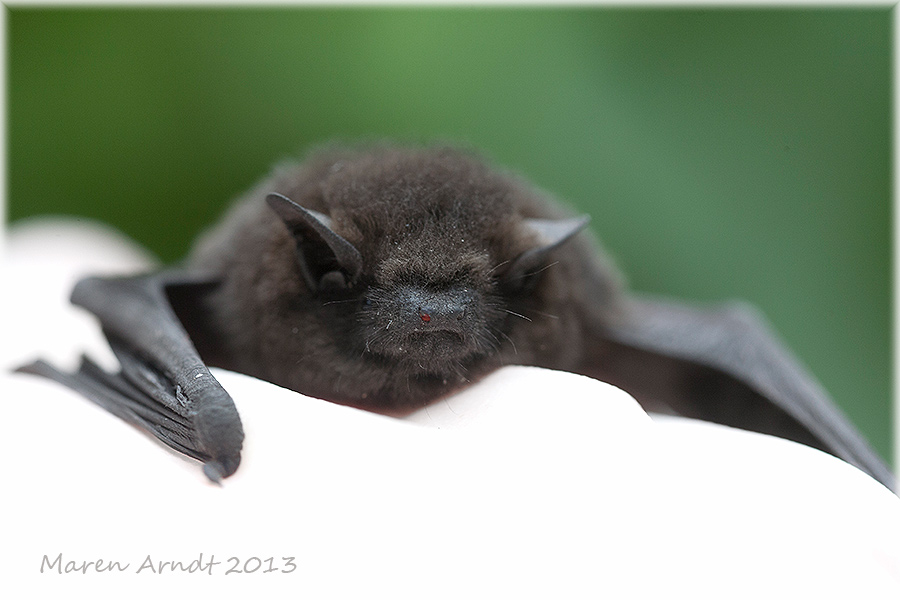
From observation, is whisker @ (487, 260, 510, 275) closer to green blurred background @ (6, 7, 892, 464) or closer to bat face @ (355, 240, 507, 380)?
bat face @ (355, 240, 507, 380)

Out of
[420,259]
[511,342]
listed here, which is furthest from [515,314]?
[420,259]

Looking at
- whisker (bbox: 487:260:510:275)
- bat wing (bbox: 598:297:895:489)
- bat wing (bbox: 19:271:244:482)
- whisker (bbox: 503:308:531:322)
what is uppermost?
whisker (bbox: 487:260:510:275)

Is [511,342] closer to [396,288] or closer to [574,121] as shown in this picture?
[396,288]

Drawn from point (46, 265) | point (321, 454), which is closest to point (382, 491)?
point (321, 454)

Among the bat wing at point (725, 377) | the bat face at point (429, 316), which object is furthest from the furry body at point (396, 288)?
the bat wing at point (725, 377)

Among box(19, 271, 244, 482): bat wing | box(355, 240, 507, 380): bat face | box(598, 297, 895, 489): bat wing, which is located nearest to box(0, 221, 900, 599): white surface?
box(19, 271, 244, 482): bat wing

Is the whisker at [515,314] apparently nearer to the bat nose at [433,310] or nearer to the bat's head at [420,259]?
the bat's head at [420,259]

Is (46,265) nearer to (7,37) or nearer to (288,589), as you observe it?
(7,37)

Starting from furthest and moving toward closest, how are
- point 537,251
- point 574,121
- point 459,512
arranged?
point 574,121, point 537,251, point 459,512
